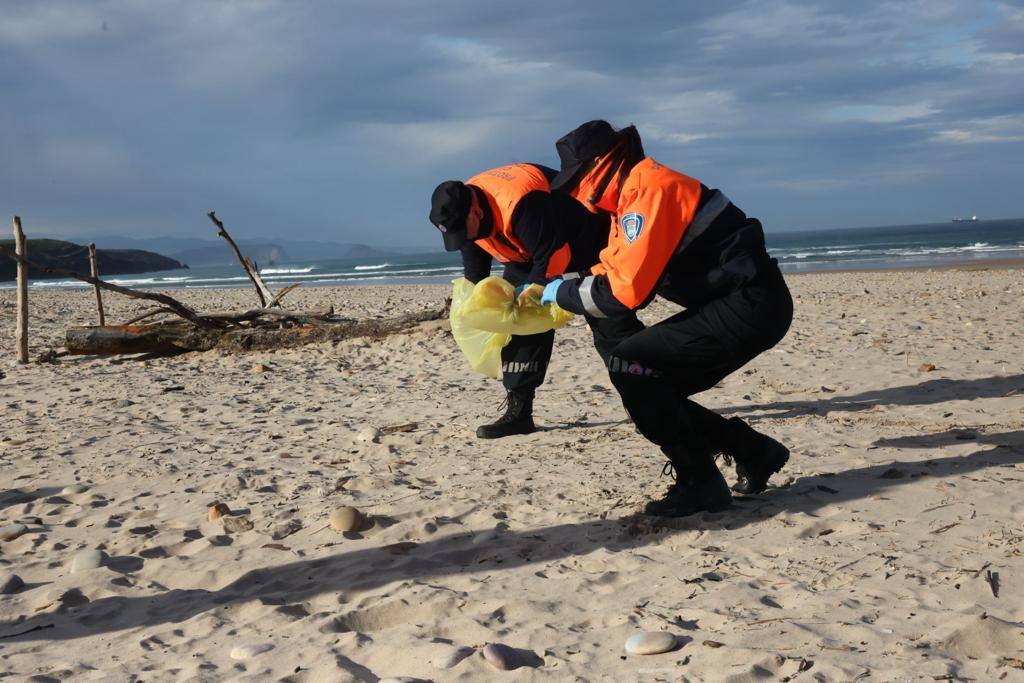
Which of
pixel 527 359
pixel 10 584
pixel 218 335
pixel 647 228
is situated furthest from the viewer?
pixel 218 335

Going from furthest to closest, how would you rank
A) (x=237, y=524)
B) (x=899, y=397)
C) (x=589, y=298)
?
(x=899, y=397)
(x=237, y=524)
(x=589, y=298)

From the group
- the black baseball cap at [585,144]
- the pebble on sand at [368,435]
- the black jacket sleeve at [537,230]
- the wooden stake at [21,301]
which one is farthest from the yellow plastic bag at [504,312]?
the wooden stake at [21,301]

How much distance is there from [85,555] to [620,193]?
99.7 inches

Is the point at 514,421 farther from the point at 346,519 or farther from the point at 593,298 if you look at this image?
the point at 593,298

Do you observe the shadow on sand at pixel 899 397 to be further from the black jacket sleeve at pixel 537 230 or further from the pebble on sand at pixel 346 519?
the pebble on sand at pixel 346 519

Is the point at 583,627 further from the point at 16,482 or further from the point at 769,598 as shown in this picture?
the point at 16,482

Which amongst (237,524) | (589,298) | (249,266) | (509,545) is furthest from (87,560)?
(249,266)

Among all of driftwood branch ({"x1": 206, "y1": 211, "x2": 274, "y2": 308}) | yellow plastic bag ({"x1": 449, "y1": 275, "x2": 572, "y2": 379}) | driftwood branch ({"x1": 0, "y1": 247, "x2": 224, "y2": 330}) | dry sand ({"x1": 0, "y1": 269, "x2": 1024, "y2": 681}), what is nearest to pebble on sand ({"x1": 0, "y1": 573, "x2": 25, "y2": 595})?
dry sand ({"x1": 0, "y1": 269, "x2": 1024, "y2": 681})

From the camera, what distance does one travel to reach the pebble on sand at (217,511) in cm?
386

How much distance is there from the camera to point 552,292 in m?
3.55

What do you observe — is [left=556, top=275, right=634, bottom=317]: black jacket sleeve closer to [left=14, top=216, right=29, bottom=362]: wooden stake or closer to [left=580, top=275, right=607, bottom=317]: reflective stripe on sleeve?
Answer: [left=580, top=275, right=607, bottom=317]: reflective stripe on sleeve

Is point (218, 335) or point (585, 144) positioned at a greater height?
point (585, 144)

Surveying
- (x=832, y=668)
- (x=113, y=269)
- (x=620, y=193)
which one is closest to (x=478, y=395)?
(x=620, y=193)

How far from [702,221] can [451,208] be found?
1.54 meters
